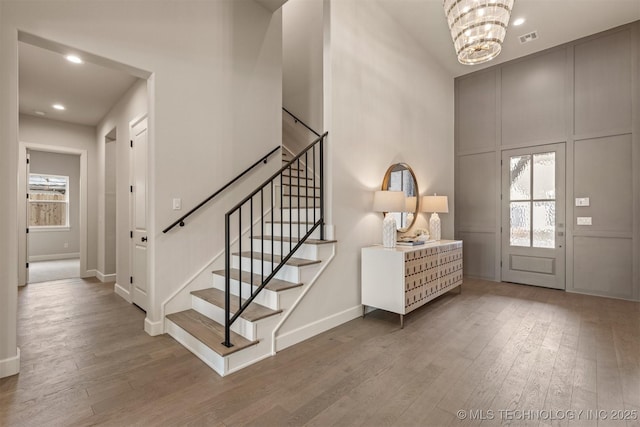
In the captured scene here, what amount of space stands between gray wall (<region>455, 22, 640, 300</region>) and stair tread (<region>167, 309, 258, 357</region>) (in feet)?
15.4

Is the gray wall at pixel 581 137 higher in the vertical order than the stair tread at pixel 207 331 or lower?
higher

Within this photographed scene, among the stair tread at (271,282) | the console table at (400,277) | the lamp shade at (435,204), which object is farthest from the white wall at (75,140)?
the lamp shade at (435,204)

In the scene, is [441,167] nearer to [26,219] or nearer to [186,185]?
[186,185]

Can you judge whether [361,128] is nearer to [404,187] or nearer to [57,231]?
[404,187]

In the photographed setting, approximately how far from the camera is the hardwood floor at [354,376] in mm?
1789

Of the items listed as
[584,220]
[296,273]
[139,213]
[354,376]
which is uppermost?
[139,213]

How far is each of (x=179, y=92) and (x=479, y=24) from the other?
272 cm

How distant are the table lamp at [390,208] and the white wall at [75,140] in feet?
18.2

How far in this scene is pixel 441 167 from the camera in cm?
535

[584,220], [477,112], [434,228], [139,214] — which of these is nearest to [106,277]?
[139,214]

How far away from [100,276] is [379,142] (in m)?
5.35

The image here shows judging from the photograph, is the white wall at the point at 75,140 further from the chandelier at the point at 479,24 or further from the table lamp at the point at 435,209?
the chandelier at the point at 479,24

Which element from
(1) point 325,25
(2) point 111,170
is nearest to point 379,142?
(1) point 325,25

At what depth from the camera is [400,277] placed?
3.16 m
